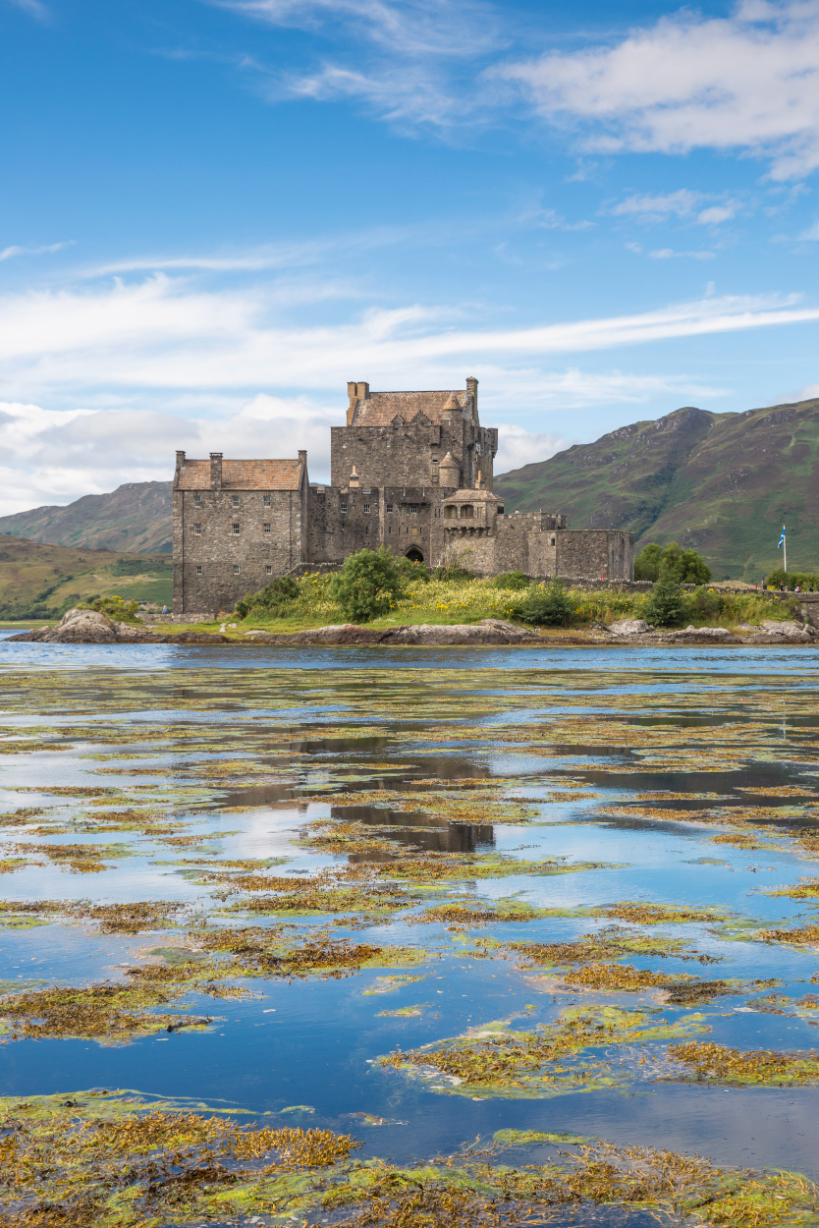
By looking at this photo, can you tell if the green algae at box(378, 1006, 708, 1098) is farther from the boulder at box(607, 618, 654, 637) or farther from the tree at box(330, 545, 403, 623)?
the boulder at box(607, 618, 654, 637)

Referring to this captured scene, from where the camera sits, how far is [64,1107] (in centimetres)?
610

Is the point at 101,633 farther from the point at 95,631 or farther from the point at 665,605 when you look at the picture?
the point at 665,605

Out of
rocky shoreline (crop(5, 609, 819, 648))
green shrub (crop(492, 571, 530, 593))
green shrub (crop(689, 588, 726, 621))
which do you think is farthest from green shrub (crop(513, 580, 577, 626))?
green shrub (crop(689, 588, 726, 621))

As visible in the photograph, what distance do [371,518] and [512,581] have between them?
20.6 m

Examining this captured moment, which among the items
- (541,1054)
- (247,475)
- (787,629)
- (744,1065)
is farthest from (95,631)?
(744,1065)

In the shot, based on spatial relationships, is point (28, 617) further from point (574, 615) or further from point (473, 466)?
point (574, 615)

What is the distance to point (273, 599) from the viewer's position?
3807 inches

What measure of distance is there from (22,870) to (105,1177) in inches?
263

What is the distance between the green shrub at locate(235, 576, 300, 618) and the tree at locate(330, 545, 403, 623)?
623 centimetres

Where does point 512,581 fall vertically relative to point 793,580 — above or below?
below

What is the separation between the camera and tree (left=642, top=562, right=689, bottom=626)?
3556 inches

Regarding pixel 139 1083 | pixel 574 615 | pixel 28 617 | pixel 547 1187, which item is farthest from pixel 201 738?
pixel 28 617

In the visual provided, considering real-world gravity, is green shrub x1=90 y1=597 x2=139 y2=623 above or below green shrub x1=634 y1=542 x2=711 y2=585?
below

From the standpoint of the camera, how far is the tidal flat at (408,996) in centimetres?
536
